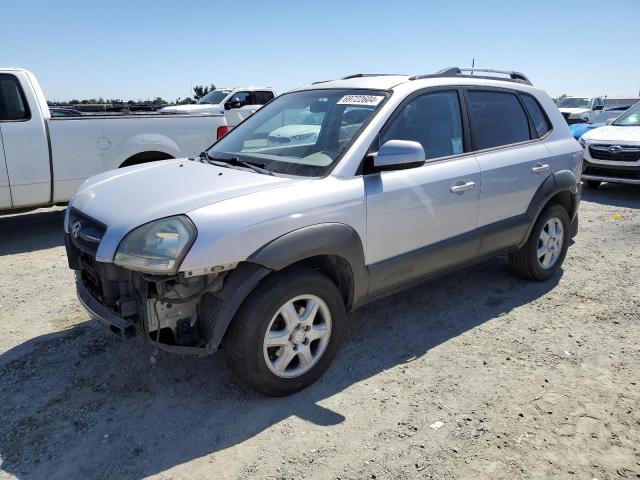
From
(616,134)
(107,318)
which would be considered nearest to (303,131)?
(107,318)

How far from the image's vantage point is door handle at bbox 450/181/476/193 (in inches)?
145

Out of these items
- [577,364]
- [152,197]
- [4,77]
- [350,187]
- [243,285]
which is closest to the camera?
[243,285]

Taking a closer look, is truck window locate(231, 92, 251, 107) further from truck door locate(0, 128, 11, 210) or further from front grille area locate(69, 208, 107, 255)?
front grille area locate(69, 208, 107, 255)

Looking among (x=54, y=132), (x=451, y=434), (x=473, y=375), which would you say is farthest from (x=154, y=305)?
(x=54, y=132)

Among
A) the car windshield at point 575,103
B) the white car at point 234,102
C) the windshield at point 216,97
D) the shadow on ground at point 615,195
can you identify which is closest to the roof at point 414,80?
the shadow on ground at point 615,195

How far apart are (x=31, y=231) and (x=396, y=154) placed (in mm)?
5464

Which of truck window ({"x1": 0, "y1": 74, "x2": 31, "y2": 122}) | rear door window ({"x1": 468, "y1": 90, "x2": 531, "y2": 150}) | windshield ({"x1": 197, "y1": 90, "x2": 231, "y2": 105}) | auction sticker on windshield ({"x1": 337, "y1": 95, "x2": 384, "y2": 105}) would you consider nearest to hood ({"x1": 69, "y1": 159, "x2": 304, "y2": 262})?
auction sticker on windshield ({"x1": 337, "y1": 95, "x2": 384, "y2": 105})

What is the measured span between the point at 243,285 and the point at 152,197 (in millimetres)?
741

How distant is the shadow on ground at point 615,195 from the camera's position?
870 centimetres

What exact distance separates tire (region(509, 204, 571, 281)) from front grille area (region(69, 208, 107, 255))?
355 cm

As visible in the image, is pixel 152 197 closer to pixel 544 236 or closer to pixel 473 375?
pixel 473 375

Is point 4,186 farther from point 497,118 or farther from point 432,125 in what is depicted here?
point 497,118

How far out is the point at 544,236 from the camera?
477 cm

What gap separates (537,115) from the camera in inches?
Result: 183
